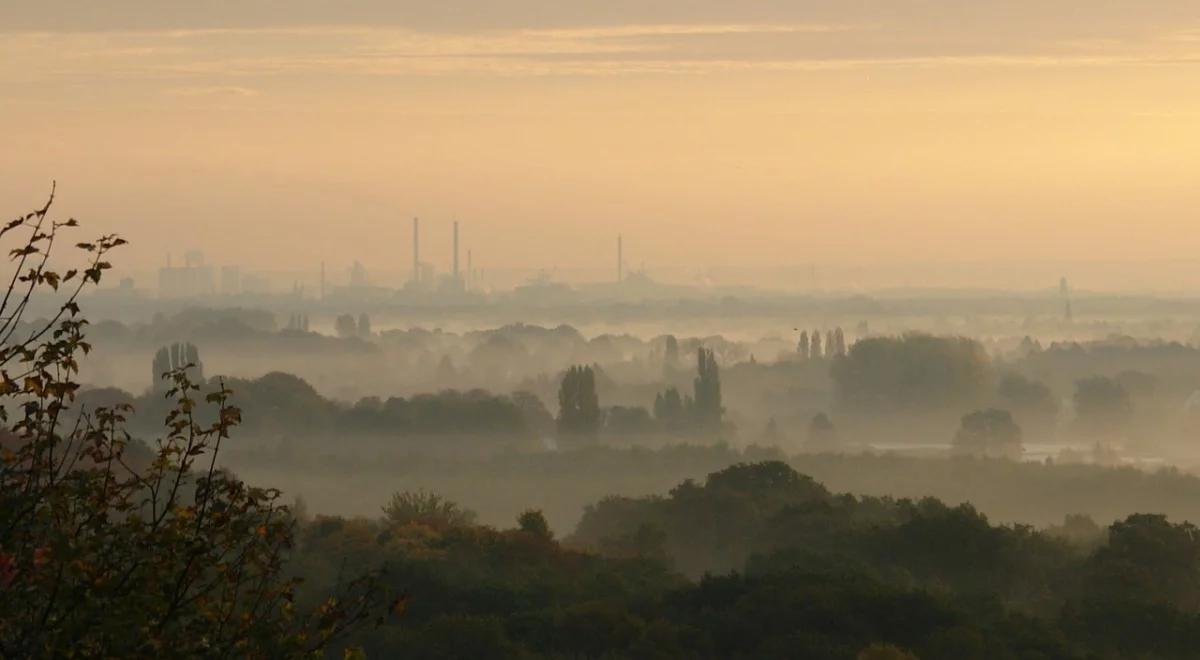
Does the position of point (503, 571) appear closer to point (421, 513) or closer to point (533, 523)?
point (533, 523)

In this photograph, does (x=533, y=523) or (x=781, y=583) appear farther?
(x=533, y=523)

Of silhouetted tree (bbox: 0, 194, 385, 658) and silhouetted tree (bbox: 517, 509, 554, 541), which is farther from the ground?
silhouetted tree (bbox: 0, 194, 385, 658)

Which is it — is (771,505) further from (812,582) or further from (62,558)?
(62,558)

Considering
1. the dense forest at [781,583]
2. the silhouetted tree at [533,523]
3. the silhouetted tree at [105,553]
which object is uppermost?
the silhouetted tree at [105,553]

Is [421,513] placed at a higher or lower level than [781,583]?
higher

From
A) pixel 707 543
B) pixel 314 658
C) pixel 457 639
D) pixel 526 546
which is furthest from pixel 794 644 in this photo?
pixel 707 543

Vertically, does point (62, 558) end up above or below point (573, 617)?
above

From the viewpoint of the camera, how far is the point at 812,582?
8694cm

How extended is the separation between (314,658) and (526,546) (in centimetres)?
9029

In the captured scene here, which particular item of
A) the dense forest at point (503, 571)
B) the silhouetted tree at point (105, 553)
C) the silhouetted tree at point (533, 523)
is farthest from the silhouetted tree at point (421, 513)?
the silhouetted tree at point (105, 553)

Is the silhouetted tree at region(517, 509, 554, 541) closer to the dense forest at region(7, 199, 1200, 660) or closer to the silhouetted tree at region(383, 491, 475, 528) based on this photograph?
the dense forest at region(7, 199, 1200, 660)

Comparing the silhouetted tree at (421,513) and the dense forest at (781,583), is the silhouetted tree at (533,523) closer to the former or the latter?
the dense forest at (781,583)

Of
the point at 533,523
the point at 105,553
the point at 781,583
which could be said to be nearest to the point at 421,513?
the point at 533,523

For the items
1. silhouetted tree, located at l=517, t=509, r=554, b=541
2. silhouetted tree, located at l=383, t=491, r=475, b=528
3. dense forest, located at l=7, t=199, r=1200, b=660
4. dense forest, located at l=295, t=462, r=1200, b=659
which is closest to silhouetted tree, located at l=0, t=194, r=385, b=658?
dense forest, located at l=7, t=199, r=1200, b=660
